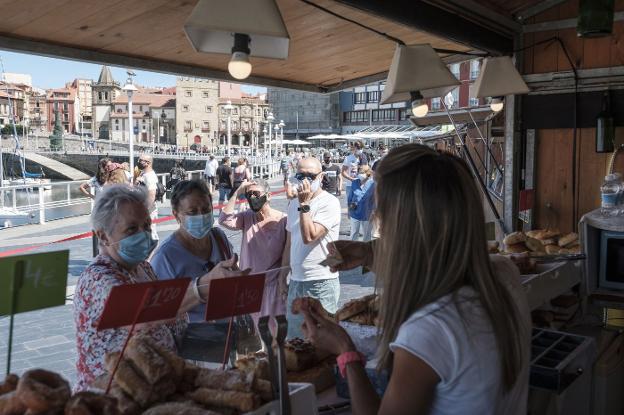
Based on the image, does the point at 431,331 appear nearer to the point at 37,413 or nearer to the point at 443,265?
the point at 443,265

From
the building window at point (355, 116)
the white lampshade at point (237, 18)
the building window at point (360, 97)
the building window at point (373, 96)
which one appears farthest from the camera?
the building window at point (355, 116)

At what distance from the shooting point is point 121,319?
4.84 feet

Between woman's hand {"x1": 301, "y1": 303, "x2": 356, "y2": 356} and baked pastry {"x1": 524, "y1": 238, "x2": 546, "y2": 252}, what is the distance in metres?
2.78

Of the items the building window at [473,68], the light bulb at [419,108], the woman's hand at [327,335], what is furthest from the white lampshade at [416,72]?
the building window at [473,68]

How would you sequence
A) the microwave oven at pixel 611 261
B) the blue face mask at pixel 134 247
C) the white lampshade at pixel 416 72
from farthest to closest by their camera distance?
the white lampshade at pixel 416 72, the microwave oven at pixel 611 261, the blue face mask at pixel 134 247

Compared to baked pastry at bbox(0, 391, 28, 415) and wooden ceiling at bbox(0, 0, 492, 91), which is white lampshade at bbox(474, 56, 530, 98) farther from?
baked pastry at bbox(0, 391, 28, 415)

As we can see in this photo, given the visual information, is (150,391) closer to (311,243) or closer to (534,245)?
(311,243)

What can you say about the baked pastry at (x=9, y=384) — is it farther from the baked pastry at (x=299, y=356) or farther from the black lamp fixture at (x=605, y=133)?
the black lamp fixture at (x=605, y=133)

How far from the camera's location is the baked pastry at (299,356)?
2119 mm

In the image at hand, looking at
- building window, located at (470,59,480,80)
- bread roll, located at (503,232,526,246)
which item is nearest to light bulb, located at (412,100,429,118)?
bread roll, located at (503,232,526,246)

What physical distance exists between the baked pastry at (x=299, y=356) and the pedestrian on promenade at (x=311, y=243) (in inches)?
A: 85.2

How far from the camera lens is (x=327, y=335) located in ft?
5.59

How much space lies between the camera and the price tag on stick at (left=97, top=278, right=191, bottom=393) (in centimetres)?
144

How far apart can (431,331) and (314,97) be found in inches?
4181
